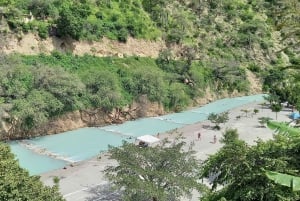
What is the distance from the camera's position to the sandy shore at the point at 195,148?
2105cm

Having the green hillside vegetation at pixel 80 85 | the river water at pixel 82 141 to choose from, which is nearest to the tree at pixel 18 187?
the river water at pixel 82 141

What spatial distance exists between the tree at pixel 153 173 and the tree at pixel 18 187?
15.7 feet

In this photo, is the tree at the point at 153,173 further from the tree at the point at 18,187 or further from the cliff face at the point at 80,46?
the cliff face at the point at 80,46

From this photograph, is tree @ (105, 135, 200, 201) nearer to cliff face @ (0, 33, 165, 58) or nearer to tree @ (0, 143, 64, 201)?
tree @ (0, 143, 64, 201)

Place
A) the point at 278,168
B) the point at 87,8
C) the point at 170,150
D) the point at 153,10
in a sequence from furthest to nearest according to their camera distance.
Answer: the point at 153,10, the point at 87,8, the point at 170,150, the point at 278,168

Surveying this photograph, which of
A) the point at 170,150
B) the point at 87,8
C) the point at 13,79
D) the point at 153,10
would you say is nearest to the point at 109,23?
the point at 87,8

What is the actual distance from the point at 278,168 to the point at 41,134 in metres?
22.6

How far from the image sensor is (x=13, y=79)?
29.2 m

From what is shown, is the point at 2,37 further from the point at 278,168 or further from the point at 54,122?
the point at 278,168

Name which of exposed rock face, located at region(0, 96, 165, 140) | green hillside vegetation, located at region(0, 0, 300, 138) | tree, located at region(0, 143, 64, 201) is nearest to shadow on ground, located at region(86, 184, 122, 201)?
tree, located at region(0, 143, 64, 201)

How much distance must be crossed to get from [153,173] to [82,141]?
11037 millimetres

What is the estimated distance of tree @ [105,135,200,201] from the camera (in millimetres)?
17234

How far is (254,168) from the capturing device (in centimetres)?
920

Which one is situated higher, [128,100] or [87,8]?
[87,8]
